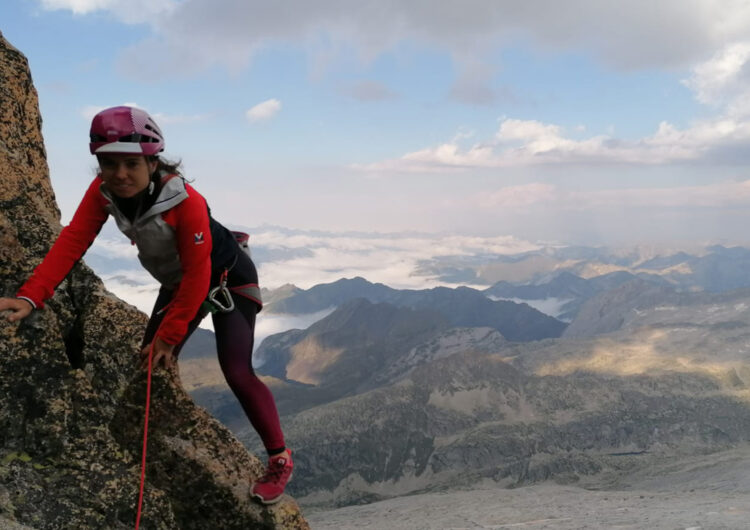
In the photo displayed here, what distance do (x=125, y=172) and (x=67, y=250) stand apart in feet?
5.36

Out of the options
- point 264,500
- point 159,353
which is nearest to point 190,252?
point 159,353

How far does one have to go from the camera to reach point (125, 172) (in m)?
6.32

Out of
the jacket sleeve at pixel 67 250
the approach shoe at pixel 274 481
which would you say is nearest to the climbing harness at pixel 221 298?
the jacket sleeve at pixel 67 250

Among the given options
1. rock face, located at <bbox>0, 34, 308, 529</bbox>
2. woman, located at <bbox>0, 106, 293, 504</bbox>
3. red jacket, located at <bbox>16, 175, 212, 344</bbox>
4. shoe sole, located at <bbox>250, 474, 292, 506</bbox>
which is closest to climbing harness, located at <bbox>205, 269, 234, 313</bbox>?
woman, located at <bbox>0, 106, 293, 504</bbox>

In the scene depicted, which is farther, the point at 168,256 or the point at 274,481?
the point at 274,481

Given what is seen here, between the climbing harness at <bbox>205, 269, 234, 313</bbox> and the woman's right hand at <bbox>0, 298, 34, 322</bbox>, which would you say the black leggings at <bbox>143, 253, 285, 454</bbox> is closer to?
the climbing harness at <bbox>205, 269, 234, 313</bbox>

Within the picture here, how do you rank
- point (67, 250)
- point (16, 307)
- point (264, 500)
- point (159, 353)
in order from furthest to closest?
point (264, 500) → point (159, 353) → point (67, 250) → point (16, 307)

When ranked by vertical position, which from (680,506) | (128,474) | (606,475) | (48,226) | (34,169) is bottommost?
(606,475)

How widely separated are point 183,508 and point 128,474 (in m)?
1.07

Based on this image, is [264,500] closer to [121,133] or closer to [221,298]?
[221,298]

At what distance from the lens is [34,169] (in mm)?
10758

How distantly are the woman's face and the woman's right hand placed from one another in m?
1.93

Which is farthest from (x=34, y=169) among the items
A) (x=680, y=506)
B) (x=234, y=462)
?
(x=680, y=506)

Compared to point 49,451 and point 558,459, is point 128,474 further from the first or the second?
point 558,459
